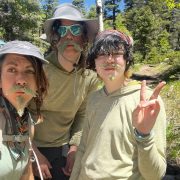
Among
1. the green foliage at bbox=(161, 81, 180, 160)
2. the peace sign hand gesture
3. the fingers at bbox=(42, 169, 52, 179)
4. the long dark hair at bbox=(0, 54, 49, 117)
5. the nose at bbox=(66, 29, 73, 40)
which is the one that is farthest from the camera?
the green foliage at bbox=(161, 81, 180, 160)

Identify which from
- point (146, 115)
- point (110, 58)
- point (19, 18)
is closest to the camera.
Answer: point (146, 115)

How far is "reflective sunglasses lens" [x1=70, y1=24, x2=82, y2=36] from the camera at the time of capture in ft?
9.06

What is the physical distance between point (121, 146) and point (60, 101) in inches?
37.5

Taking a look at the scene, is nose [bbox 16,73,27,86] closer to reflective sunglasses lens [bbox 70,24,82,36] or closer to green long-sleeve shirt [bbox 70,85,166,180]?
green long-sleeve shirt [bbox 70,85,166,180]

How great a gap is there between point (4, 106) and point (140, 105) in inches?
28.4

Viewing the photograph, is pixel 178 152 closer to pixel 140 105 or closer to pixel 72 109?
pixel 72 109

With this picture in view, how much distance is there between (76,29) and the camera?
110 inches

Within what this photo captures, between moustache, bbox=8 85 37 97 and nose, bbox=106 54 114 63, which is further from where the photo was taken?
nose, bbox=106 54 114 63

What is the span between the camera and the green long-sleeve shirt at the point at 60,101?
2867 mm

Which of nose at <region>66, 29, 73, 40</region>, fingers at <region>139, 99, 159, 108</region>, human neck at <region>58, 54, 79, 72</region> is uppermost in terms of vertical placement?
nose at <region>66, 29, 73, 40</region>

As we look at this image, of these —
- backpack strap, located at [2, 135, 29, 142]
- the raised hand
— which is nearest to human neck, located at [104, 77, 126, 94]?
backpack strap, located at [2, 135, 29, 142]

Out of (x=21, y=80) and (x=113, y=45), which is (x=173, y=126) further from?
(x=21, y=80)

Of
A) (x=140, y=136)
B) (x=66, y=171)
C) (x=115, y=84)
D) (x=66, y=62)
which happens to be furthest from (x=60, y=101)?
(x=140, y=136)

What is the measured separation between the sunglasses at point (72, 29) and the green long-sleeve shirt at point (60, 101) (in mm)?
203
